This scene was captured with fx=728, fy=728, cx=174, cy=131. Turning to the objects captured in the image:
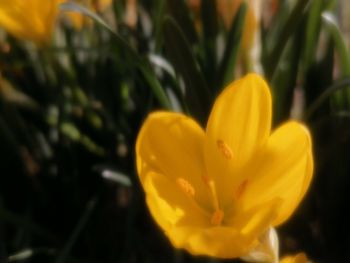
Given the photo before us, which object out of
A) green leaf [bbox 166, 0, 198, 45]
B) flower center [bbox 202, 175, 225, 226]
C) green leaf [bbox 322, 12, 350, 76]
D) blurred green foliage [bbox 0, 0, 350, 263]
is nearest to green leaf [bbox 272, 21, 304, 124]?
blurred green foliage [bbox 0, 0, 350, 263]

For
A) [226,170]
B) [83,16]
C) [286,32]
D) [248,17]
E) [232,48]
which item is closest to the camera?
[226,170]

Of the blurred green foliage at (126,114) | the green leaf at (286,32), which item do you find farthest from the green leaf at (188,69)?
the green leaf at (286,32)

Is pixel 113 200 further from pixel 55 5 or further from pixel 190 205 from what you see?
pixel 190 205

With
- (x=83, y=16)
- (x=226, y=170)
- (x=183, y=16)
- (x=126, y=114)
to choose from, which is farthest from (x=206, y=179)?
(x=83, y=16)

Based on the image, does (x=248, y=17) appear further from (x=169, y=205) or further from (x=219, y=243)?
(x=219, y=243)

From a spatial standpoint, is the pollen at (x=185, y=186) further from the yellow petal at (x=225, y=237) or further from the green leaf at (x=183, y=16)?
the green leaf at (x=183, y=16)

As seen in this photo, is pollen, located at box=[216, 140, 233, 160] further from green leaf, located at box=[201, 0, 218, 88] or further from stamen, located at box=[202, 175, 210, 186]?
green leaf, located at box=[201, 0, 218, 88]
